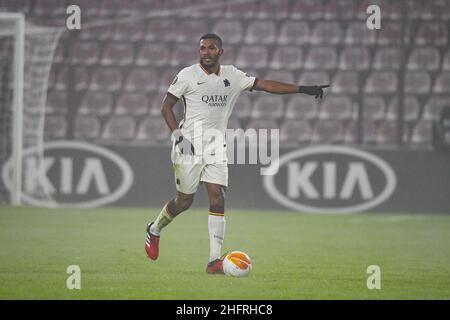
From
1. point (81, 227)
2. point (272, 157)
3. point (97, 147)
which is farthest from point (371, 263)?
point (97, 147)

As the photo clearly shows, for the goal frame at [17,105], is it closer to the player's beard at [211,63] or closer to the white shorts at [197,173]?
the white shorts at [197,173]

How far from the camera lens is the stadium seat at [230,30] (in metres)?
18.2

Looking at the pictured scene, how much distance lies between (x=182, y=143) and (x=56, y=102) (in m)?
8.93

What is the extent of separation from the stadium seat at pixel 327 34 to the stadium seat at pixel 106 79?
360 cm

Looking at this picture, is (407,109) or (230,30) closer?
(407,109)

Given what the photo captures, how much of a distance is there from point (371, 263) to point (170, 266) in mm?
2023

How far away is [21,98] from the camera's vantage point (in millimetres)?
16406

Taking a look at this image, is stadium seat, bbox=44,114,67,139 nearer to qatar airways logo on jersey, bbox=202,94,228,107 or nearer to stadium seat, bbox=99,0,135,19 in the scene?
stadium seat, bbox=99,0,135,19

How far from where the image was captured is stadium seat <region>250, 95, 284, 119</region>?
17594mm

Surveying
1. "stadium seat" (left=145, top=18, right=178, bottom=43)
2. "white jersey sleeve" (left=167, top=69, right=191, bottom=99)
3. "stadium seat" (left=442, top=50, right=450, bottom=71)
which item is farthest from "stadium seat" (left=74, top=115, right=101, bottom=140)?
"white jersey sleeve" (left=167, top=69, right=191, bottom=99)

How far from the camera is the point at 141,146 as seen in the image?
16.6 meters

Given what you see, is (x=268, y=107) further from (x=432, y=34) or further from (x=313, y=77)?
(x=432, y=34)

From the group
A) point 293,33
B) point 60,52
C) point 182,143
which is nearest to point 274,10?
point 293,33

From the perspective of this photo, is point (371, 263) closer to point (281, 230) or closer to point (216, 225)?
point (216, 225)
